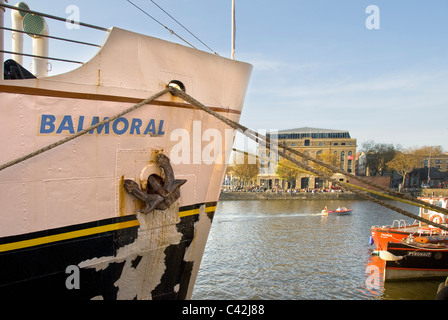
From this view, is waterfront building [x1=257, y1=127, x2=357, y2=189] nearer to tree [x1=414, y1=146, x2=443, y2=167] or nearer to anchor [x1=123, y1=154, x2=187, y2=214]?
tree [x1=414, y1=146, x2=443, y2=167]

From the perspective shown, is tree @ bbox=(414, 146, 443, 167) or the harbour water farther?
tree @ bbox=(414, 146, 443, 167)

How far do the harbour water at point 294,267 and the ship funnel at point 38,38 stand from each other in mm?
9801

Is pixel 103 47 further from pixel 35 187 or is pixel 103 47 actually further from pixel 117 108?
pixel 35 187

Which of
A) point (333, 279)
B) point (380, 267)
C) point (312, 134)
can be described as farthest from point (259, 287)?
point (312, 134)

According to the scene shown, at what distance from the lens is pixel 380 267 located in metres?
16.9

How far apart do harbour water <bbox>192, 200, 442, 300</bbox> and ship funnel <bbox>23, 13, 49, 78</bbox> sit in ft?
32.2

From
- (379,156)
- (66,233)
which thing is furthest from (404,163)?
(66,233)

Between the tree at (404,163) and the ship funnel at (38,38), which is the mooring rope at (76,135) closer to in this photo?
the ship funnel at (38,38)

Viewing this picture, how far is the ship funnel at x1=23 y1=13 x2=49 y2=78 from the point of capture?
4.96m

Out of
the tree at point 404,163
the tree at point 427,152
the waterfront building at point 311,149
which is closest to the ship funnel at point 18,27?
the waterfront building at point 311,149

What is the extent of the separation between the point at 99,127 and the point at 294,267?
14838 mm

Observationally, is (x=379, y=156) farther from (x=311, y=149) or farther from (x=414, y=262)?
(x=414, y=262)

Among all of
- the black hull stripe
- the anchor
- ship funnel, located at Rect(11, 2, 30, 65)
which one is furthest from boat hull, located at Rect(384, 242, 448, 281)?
ship funnel, located at Rect(11, 2, 30, 65)

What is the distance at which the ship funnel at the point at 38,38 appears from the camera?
16.3ft
